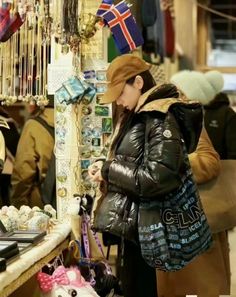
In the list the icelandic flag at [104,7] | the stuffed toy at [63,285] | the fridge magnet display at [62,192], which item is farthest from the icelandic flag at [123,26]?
the stuffed toy at [63,285]

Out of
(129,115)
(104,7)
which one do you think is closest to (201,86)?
(104,7)

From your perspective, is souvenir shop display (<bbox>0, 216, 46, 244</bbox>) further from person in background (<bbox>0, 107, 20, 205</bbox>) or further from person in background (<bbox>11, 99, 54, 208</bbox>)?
person in background (<bbox>0, 107, 20, 205</bbox>)

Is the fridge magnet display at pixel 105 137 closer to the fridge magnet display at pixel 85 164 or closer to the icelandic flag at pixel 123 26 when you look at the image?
the fridge magnet display at pixel 85 164

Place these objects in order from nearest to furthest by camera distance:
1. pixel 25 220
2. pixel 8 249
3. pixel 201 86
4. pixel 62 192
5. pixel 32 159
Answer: pixel 8 249, pixel 25 220, pixel 62 192, pixel 32 159, pixel 201 86

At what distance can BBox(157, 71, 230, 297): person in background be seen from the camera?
11.5 feet

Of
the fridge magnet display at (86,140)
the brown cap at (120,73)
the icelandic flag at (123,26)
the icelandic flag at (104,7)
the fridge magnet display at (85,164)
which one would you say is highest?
the icelandic flag at (104,7)

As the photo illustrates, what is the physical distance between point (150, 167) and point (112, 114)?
811mm

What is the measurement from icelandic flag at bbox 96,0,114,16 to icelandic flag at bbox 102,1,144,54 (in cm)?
2

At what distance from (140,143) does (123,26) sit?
2.49 ft

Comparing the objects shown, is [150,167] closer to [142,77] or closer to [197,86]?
[142,77]

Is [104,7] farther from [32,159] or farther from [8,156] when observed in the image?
[8,156]

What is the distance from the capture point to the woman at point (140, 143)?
2791mm

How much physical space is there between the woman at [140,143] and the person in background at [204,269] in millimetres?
394

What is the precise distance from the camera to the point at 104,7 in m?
3.38
